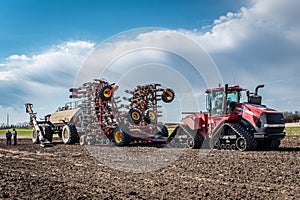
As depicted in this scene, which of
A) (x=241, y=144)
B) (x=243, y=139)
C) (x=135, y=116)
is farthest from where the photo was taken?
(x=135, y=116)

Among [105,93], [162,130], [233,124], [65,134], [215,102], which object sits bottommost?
[65,134]

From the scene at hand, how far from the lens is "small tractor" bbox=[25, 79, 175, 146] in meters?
19.3

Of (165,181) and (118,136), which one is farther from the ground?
(118,136)

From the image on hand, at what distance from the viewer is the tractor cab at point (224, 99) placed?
1556 cm

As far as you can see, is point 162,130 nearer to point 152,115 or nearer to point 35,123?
point 152,115

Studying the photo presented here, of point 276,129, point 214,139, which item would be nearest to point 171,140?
point 214,139

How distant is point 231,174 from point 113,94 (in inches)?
484

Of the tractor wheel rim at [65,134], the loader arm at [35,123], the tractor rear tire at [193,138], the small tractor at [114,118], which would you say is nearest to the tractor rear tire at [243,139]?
the tractor rear tire at [193,138]

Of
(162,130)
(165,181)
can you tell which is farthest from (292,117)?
(165,181)

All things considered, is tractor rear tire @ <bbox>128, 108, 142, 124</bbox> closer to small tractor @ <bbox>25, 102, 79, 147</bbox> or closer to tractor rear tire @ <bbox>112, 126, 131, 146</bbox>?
tractor rear tire @ <bbox>112, 126, 131, 146</bbox>

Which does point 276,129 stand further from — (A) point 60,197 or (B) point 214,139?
(A) point 60,197

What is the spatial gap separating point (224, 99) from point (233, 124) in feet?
4.04

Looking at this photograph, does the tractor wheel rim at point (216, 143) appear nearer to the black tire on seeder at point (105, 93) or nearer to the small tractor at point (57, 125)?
the black tire on seeder at point (105, 93)

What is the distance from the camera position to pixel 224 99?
15547 millimetres
